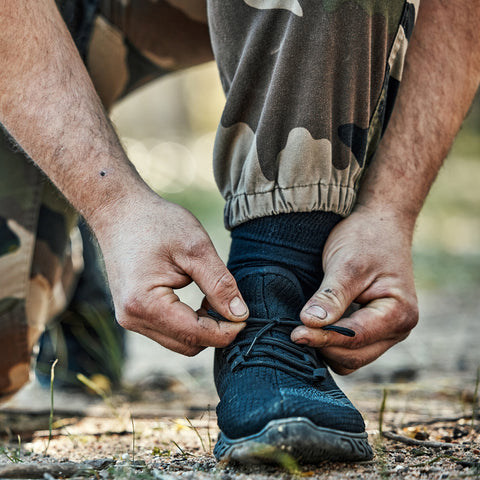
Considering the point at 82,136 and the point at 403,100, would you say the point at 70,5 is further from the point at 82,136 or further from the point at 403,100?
the point at 403,100

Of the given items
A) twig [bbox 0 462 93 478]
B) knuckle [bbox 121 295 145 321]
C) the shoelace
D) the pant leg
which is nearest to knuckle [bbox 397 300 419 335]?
the shoelace

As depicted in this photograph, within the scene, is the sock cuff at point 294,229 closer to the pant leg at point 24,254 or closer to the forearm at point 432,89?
the forearm at point 432,89

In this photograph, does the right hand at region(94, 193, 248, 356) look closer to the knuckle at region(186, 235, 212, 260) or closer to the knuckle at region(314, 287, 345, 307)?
the knuckle at region(186, 235, 212, 260)

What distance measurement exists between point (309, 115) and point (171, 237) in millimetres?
321

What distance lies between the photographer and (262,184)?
1149 mm

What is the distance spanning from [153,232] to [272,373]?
30 centimetres

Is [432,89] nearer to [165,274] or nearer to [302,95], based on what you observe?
[302,95]

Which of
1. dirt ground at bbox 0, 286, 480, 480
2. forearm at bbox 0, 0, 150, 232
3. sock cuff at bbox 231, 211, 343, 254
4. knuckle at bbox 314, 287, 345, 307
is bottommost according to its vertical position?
dirt ground at bbox 0, 286, 480, 480

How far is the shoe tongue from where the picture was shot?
116 cm

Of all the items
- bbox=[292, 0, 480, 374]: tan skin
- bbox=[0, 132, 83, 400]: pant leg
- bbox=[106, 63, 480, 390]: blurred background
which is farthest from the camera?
bbox=[106, 63, 480, 390]: blurred background

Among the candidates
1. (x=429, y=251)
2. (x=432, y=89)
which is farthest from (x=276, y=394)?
(x=429, y=251)

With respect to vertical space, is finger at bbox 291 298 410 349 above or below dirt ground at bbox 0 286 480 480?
above

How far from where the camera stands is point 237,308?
108 cm

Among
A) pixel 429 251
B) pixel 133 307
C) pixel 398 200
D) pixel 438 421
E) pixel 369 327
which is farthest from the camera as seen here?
pixel 429 251
